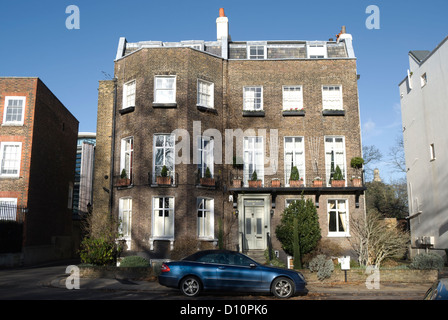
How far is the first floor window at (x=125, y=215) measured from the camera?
2223 cm

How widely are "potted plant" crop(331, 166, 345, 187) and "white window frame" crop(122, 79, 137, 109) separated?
11.5 metres

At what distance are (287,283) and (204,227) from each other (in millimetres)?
9521

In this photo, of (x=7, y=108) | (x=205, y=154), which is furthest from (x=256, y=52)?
(x=7, y=108)

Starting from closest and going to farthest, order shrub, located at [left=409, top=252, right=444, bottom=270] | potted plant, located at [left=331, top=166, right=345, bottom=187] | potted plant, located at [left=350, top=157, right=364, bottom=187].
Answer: shrub, located at [left=409, top=252, right=444, bottom=270] < potted plant, located at [left=331, top=166, right=345, bottom=187] < potted plant, located at [left=350, top=157, right=364, bottom=187]

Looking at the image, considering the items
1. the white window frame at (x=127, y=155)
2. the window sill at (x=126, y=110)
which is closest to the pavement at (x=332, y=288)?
the white window frame at (x=127, y=155)

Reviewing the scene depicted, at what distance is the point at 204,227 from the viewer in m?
21.9

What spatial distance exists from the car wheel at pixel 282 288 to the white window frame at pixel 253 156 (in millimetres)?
10344

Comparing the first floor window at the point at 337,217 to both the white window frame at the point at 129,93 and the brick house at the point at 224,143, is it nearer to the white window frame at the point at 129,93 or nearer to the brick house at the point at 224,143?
the brick house at the point at 224,143

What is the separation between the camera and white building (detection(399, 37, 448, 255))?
26203mm

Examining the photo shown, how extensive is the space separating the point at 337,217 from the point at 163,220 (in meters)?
9.21

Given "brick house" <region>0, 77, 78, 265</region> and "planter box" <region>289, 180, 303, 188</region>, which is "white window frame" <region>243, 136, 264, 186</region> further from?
"brick house" <region>0, 77, 78, 265</region>

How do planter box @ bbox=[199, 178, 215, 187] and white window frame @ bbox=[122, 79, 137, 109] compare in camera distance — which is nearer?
planter box @ bbox=[199, 178, 215, 187]

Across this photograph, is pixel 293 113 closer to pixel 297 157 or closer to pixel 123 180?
pixel 297 157

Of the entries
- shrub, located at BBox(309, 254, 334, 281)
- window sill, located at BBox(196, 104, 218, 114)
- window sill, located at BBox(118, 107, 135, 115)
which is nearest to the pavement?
shrub, located at BBox(309, 254, 334, 281)
